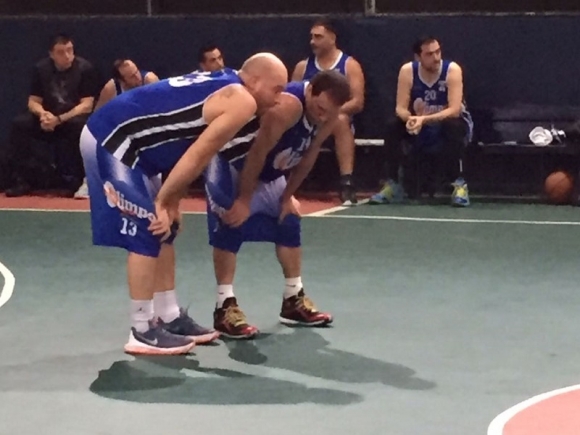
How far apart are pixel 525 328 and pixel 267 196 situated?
52.1 inches

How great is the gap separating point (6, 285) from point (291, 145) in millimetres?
2216

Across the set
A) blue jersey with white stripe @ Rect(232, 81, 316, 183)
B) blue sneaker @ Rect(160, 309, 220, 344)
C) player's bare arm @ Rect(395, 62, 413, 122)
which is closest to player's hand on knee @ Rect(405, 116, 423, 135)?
player's bare arm @ Rect(395, 62, 413, 122)

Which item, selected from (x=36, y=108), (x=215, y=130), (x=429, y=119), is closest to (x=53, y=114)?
(x=36, y=108)

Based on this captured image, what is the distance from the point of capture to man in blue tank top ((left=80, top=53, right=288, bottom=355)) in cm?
505

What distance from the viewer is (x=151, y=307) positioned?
5273 millimetres

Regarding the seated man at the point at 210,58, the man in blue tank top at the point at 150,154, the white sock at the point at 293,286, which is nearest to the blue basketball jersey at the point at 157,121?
the man in blue tank top at the point at 150,154

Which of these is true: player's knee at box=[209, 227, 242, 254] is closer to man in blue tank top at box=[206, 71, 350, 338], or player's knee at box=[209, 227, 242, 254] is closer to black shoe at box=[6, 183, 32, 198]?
man in blue tank top at box=[206, 71, 350, 338]

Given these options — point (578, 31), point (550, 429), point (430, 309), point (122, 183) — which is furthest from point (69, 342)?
point (578, 31)

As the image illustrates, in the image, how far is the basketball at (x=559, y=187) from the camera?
10391mm

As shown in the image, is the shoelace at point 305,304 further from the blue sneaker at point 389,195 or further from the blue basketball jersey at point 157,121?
the blue sneaker at point 389,195

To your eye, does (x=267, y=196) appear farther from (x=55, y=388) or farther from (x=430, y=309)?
(x=55, y=388)

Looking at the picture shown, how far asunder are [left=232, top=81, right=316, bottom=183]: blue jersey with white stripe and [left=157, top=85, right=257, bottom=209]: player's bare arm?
41cm

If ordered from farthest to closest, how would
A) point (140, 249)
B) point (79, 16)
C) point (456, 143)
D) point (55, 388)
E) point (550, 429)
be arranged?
point (79, 16) < point (456, 143) < point (140, 249) < point (55, 388) < point (550, 429)

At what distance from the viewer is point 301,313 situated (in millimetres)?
5914
